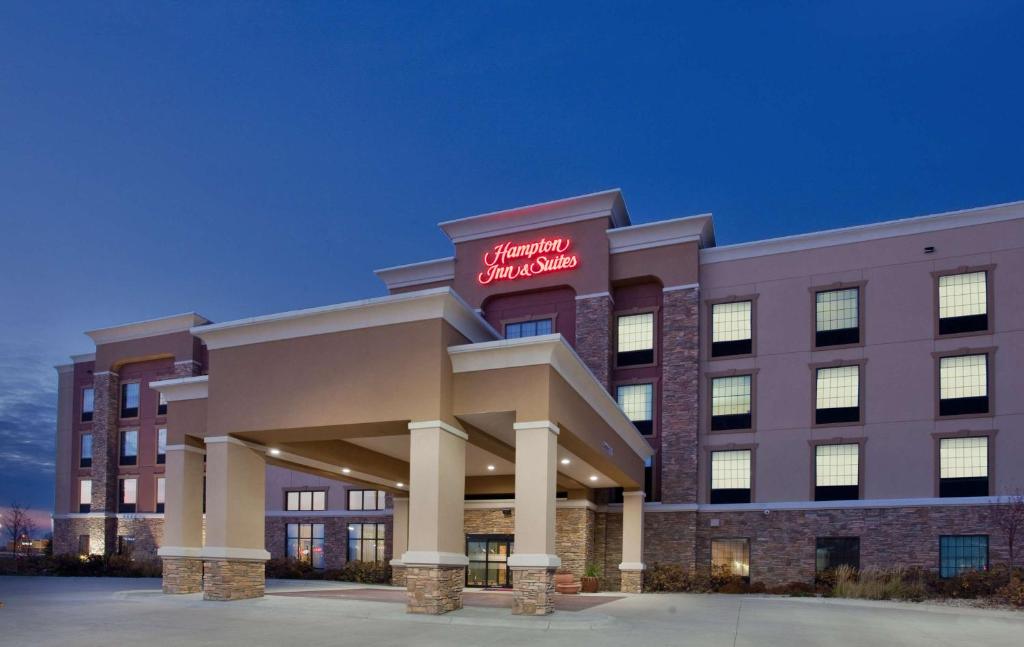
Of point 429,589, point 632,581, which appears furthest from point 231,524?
point 632,581

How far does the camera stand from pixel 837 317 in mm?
30562

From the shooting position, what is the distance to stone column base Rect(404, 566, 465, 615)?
1741 centimetres

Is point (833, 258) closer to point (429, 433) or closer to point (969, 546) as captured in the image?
point (969, 546)

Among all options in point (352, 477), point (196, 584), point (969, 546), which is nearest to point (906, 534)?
point (969, 546)

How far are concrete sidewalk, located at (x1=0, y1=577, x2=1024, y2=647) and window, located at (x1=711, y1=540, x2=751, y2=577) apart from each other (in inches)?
287

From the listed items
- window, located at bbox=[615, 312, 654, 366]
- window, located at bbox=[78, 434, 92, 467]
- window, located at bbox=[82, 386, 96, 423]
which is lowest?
window, located at bbox=[78, 434, 92, 467]

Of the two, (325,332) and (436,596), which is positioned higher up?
(325,332)

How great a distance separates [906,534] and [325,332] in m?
21.4

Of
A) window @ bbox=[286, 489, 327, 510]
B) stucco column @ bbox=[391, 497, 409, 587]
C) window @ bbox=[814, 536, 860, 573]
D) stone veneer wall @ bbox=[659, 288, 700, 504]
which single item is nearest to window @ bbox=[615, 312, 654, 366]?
stone veneer wall @ bbox=[659, 288, 700, 504]

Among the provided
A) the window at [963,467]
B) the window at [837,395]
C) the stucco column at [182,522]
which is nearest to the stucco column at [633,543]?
the window at [837,395]

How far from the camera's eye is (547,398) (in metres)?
17.9

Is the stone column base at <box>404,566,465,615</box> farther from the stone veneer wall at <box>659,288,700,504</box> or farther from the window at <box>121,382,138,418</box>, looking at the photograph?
the window at <box>121,382,138,418</box>

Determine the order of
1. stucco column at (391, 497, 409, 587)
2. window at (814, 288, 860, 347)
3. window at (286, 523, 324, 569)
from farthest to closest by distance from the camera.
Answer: window at (286, 523, 324, 569), stucco column at (391, 497, 409, 587), window at (814, 288, 860, 347)

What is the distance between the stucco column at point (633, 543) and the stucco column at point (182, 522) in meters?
14.7
